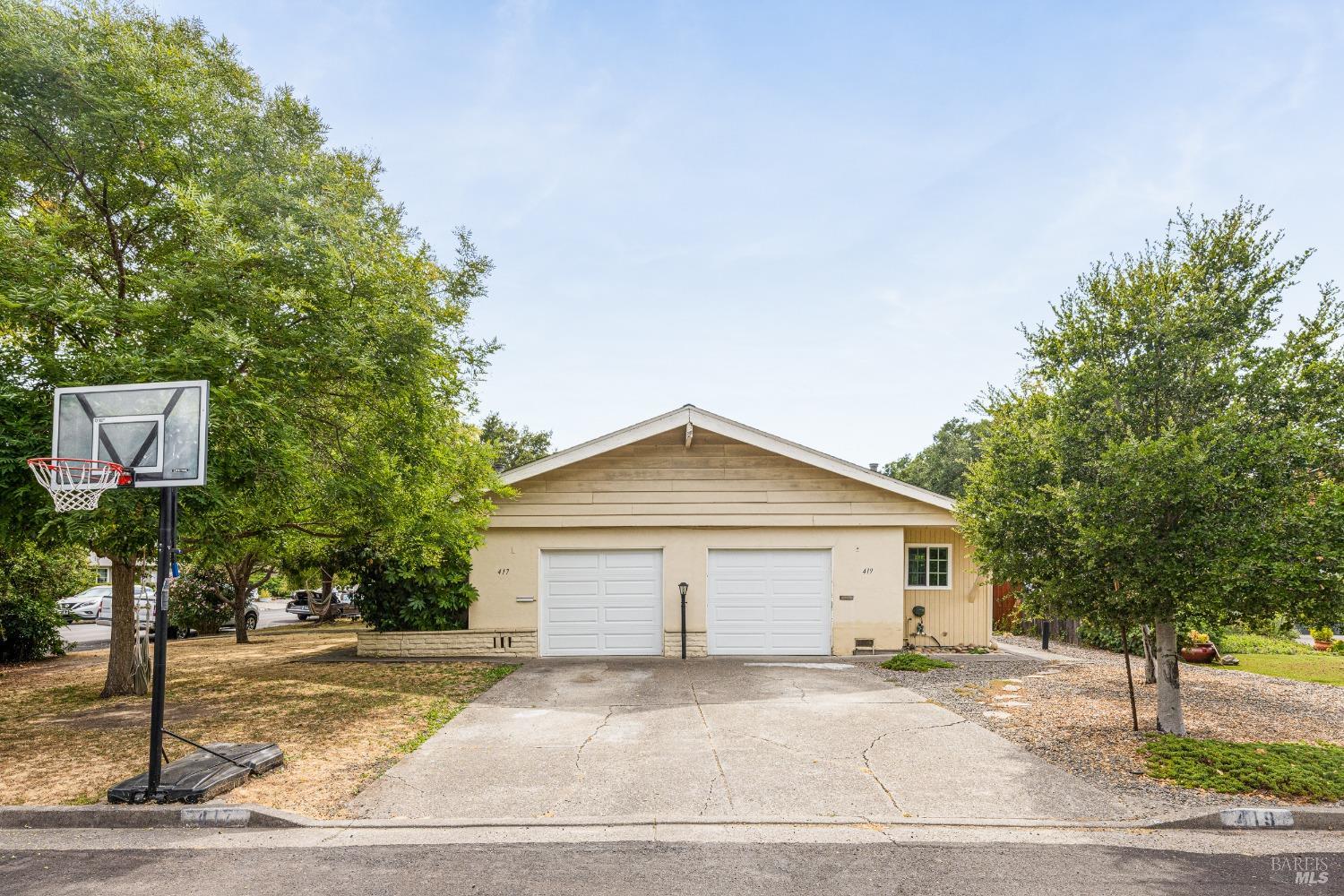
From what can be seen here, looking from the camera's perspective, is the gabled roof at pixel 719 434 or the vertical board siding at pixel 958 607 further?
the vertical board siding at pixel 958 607

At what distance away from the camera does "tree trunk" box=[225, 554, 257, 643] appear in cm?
1784

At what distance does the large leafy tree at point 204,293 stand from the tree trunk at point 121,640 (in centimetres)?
4

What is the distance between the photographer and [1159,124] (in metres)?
10.8

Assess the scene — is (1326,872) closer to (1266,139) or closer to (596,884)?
(596,884)

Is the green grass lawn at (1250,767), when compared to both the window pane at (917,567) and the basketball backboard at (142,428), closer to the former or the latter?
the window pane at (917,567)

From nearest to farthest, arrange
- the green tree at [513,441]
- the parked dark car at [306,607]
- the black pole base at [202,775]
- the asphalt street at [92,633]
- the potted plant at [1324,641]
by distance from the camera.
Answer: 1. the black pole base at [202,775]
2. the potted plant at [1324,641]
3. the asphalt street at [92,633]
4. the parked dark car at [306,607]
5. the green tree at [513,441]

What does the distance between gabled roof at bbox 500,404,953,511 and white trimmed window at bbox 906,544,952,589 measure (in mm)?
1432

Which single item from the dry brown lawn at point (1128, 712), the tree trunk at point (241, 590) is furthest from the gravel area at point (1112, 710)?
the tree trunk at point (241, 590)

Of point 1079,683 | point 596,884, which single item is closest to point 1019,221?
point 1079,683

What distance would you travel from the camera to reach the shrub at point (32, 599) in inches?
564

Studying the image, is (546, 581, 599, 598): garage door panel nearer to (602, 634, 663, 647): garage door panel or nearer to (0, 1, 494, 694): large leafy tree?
(602, 634, 663, 647): garage door panel

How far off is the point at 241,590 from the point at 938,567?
682 inches

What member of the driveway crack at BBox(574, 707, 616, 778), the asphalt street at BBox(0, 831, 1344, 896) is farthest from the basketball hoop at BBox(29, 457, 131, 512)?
the driveway crack at BBox(574, 707, 616, 778)

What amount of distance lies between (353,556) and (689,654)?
681cm
